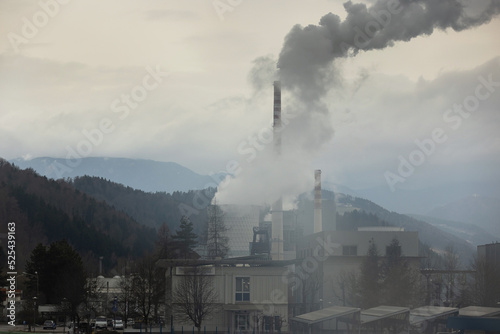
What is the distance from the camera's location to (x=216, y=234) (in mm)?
107812

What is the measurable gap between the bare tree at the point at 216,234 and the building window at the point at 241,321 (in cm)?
3635

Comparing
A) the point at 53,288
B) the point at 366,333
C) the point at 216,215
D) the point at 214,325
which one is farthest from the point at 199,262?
the point at 216,215

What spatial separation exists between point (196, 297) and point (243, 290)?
631cm

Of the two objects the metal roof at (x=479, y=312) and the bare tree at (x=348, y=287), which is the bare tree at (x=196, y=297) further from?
the metal roof at (x=479, y=312)

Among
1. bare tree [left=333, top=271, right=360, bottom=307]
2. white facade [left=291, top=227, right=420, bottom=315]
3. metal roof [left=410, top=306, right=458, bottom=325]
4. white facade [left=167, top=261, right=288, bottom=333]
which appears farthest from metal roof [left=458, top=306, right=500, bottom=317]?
→ white facade [left=291, top=227, right=420, bottom=315]

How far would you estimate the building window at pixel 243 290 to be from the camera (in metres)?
66.7

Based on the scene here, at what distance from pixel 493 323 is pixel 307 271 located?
200 feet

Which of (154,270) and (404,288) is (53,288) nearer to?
(154,270)

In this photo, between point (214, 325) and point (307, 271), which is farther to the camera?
point (307, 271)

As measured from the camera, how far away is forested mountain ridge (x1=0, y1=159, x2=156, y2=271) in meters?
152

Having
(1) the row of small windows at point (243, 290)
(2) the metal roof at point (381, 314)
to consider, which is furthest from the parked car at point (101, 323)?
(2) the metal roof at point (381, 314)

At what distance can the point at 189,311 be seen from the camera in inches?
2431

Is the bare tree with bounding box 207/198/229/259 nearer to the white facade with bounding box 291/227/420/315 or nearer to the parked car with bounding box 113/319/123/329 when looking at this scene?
the white facade with bounding box 291/227/420/315

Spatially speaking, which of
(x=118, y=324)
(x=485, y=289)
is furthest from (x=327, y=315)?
(x=118, y=324)
